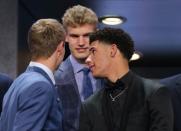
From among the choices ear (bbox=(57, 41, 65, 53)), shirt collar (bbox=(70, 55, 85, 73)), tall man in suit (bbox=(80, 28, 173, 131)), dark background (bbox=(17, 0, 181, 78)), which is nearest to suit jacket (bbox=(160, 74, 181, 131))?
tall man in suit (bbox=(80, 28, 173, 131))

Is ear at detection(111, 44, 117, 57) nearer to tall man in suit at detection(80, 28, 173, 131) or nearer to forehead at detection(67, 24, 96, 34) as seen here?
tall man in suit at detection(80, 28, 173, 131)

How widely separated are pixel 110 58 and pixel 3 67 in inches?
104

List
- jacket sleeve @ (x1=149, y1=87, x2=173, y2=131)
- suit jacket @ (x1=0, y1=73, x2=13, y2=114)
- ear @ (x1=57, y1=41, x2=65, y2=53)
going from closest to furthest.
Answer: jacket sleeve @ (x1=149, y1=87, x2=173, y2=131), ear @ (x1=57, y1=41, x2=65, y2=53), suit jacket @ (x1=0, y1=73, x2=13, y2=114)

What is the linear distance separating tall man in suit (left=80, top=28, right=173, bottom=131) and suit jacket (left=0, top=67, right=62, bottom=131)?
14 centimetres

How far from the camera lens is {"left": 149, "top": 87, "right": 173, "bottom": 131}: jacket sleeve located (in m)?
2.00

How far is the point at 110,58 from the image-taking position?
2.17 m

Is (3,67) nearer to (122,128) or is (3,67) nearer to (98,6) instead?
(98,6)

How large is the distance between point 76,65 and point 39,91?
56cm

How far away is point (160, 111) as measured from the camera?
2.00m

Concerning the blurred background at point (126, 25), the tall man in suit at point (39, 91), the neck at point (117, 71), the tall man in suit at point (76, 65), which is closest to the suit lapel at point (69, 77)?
the tall man in suit at point (76, 65)

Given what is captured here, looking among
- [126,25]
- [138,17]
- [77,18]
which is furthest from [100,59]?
[126,25]

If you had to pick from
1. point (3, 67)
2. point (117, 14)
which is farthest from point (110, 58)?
point (117, 14)

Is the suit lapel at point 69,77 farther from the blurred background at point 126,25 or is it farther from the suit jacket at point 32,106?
the blurred background at point 126,25

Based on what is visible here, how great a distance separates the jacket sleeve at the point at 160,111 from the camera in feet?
6.55
